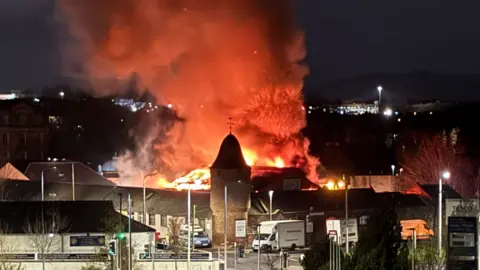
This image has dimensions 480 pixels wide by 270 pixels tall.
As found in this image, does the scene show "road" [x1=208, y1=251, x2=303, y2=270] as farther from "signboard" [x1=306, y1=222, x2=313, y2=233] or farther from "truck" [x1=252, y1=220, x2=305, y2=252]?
"signboard" [x1=306, y1=222, x2=313, y2=233]

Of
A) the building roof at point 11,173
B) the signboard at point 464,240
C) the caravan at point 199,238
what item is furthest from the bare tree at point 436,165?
the signboard at point 464,240

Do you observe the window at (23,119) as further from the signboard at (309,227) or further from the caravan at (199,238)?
the signboard at (309,227)

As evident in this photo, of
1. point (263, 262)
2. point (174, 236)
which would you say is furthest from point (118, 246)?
point (263, 262)

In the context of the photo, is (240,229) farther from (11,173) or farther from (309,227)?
(11,173)

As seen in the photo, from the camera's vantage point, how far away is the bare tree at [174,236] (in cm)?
4157

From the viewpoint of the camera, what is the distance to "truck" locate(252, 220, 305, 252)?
48562 mm

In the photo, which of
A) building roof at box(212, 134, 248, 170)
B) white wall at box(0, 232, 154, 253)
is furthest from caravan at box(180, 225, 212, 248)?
white wall at box(0, 232, 154, 253)

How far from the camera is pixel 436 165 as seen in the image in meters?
80.6

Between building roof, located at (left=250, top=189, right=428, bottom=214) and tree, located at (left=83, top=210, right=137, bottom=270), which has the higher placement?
building roof, located at (left=250, top=189, right=428, bottom=214)

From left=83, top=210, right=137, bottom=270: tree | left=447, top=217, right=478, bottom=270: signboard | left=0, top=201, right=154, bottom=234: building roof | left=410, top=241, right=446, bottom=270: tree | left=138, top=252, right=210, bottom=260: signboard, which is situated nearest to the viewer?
left=447, top=217, right=478, bottom=270: signboard

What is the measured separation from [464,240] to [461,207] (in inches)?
552

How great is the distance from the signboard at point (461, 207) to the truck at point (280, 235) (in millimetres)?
10282

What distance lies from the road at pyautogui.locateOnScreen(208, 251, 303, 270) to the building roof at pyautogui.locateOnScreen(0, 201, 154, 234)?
500 cm

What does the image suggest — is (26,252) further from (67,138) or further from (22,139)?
(67,138)
